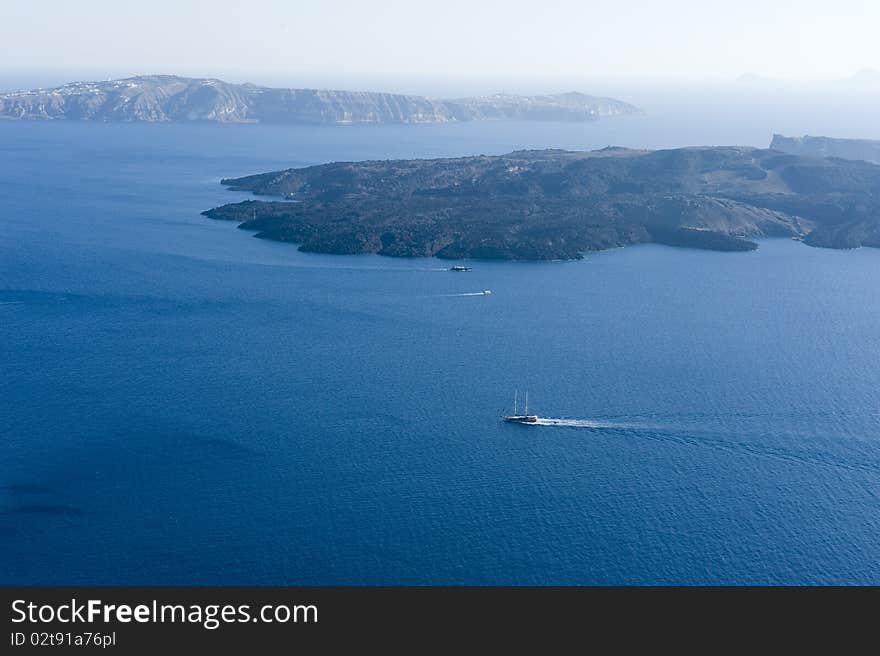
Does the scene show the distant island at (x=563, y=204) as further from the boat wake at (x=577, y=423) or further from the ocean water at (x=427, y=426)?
the boat wake at (x=577, y=423)

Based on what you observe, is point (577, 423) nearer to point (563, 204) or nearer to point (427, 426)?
point (427, 426)

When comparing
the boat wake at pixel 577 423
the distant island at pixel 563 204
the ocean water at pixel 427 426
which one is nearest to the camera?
the ocean water at pixel 427 426

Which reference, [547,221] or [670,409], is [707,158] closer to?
[547,221]

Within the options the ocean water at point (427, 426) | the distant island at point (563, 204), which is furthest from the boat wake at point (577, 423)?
the distant island at point (563, 204)

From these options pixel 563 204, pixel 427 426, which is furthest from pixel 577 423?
pixel 563 204

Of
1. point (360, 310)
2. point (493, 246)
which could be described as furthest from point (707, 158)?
point (360, 310)

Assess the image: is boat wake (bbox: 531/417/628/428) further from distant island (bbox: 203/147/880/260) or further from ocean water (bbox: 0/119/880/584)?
distant island (bbox: 203/147/880/260)
